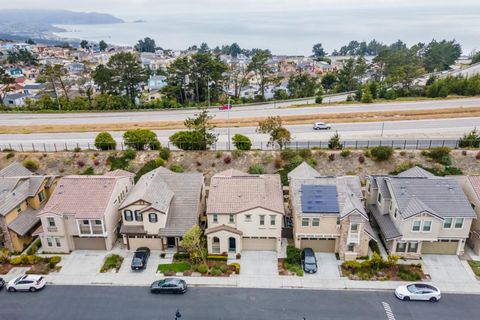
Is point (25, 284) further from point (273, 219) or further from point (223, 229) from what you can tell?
point (273, 219)

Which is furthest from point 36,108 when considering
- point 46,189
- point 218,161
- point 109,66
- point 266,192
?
point 266,192

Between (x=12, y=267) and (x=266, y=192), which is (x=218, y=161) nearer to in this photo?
(x=266, y=192)

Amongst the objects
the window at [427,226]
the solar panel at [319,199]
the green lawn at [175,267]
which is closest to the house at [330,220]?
the solar panel at [319,199]

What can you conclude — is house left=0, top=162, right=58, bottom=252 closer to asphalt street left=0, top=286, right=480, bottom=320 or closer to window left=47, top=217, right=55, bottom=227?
window left=47, top=217, right=55, bottom=227

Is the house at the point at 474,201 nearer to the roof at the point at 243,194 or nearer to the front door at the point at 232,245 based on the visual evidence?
the roof at the point at 243,194

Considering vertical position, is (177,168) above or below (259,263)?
above

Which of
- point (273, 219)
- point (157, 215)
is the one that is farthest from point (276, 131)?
point (157, 215)

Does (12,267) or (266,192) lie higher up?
(266,192)
